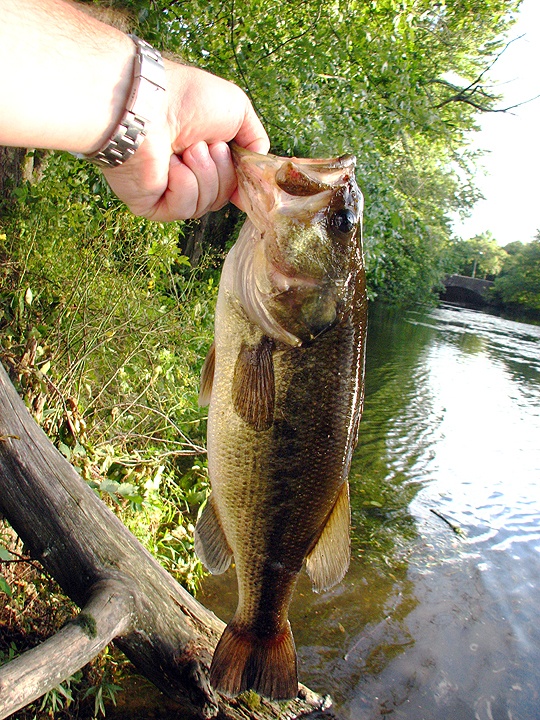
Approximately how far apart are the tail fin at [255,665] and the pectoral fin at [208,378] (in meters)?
0.93

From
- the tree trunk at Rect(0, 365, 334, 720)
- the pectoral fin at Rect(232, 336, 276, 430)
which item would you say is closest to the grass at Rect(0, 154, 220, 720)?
the tree trunk at Rect(0, 365, 334, 720)

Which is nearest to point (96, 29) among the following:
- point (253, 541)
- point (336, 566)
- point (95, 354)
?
point (253, 541)

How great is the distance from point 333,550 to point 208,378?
77 cm

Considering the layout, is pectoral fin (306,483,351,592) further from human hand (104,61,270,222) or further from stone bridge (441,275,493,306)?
stone bridge (441,275,493,306)

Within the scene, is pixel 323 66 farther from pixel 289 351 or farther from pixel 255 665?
pixel 255 665

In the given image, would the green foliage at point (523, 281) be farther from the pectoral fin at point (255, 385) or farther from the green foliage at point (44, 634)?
the pectoral fin at point (255, 385)

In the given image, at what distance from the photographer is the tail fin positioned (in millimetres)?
2164

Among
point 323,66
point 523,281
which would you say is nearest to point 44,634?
point 323,66

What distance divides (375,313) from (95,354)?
25.3 m

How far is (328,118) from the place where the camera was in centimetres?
822

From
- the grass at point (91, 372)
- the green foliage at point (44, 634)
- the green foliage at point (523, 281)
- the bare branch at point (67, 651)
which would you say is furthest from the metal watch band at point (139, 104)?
the green foliage at point (523, 281)

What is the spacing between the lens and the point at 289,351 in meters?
1.96

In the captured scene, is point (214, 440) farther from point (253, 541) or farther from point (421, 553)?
point (421, 553)

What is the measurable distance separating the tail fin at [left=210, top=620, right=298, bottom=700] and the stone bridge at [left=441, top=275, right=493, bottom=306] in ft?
162
